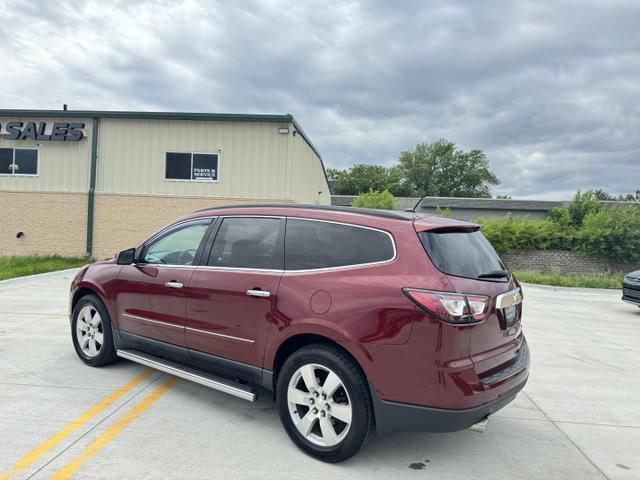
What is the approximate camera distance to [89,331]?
16.8 feet

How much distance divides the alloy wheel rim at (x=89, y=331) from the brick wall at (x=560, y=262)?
64.1ft

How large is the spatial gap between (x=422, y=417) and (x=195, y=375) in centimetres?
205

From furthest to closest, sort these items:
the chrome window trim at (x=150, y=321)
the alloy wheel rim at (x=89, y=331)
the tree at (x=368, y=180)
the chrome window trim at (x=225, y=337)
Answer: the tree at (x=368, y=180) < the alloy wheel rim at (x=89, y=331) < the chrome window trim at (x=150, y=321) < the chrome window trim at (x=225, y=337)

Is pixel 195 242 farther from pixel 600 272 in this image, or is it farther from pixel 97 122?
pixel 600 272

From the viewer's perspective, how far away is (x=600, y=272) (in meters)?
20.9

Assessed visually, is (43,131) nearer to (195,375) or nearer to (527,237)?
(195,375)

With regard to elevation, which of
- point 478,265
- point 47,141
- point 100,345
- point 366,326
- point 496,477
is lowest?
point 496,477

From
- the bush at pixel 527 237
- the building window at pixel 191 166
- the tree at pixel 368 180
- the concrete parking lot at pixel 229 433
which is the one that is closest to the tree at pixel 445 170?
the tree at pixel 368 180

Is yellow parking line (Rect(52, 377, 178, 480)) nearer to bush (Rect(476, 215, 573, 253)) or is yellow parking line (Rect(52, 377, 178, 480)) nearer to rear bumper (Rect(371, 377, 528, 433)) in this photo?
rear bumper (Rect(371, 377, 528, 433))

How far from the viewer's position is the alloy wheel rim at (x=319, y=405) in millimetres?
3189

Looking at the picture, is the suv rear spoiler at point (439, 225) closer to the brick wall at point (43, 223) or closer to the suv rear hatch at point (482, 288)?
the suv rear hatch at point (482, 288)

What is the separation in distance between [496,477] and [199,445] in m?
2.15

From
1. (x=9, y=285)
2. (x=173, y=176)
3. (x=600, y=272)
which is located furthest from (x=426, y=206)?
(x=9, y=285)

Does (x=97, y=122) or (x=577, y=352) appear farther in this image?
(x=97, y=122)
